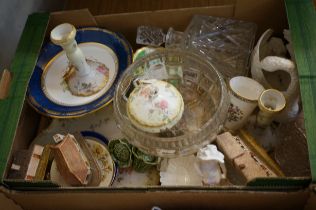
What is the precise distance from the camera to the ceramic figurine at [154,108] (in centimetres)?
72

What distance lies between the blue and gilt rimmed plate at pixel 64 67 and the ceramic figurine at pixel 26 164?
0.10m

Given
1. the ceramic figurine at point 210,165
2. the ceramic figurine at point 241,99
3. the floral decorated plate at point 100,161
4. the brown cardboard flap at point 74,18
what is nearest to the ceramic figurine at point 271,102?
the ceramic figurine at point 241,99

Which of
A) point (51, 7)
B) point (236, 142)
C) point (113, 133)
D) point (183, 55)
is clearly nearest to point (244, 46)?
point (183, 55)

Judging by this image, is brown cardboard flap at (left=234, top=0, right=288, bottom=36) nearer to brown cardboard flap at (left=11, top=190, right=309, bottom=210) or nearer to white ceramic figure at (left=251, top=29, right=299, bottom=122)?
white ceramic figure at (left=251, top=29, right=299, bottom=122)

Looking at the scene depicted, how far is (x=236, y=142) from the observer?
77 cm

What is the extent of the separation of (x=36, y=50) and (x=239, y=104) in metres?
→ 0.47

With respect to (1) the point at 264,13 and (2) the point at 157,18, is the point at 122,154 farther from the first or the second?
(1) the point at 264,13

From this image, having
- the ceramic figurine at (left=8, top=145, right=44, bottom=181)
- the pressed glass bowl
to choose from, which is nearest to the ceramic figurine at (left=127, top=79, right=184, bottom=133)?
the pressed glass bowl

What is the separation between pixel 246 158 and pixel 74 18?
0.54 meters

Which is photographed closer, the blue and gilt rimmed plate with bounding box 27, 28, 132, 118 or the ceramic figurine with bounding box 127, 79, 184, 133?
the ceramic figurine with bounding box 127, 79, 184, 133

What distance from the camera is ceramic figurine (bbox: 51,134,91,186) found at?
2.48 ft

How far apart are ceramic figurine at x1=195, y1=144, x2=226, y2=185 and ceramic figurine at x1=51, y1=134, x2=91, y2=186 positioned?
230 mm

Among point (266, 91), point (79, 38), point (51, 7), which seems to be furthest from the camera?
point (51, 7)

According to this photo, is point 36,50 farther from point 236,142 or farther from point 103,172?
point 236,142
